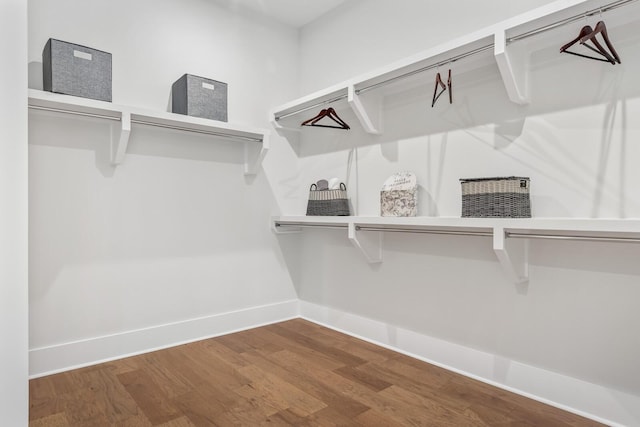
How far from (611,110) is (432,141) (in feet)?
2.77

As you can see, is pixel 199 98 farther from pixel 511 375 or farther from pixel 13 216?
pixel 511 375

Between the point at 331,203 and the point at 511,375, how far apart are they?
137cm

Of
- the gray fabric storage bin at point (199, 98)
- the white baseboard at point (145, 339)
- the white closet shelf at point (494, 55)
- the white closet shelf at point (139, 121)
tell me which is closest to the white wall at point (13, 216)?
the white closet shelf at point (139, 121)

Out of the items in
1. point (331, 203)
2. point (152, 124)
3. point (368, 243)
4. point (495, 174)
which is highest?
point (152, 124)

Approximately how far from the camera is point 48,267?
2150mm

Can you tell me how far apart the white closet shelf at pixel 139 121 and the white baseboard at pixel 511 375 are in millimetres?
1317

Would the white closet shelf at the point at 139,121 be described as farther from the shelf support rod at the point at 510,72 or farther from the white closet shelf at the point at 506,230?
the shelf support rod at the point at 510,72

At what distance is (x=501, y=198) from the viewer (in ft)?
5.85

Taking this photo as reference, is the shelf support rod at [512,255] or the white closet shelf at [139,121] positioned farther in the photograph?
the white closet shelf at [139,121]

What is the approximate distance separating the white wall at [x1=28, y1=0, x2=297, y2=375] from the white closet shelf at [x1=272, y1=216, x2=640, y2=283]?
690 millimetres

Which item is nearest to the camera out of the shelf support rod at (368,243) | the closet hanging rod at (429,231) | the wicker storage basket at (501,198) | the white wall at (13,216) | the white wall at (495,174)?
the white wall at (13,216)

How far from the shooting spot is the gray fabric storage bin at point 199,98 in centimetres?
240

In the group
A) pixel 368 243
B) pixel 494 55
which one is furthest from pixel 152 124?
pixel 494 55

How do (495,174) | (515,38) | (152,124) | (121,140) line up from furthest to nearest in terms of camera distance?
(152,124)
(121,140)
(495,174)
(515,38)
